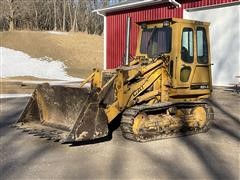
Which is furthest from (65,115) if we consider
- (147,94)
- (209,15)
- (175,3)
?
(175,3)

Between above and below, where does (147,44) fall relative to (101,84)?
above

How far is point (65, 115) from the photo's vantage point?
9.42 meters

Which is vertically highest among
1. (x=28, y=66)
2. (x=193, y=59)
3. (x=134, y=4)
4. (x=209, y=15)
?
(x=134, y=4)

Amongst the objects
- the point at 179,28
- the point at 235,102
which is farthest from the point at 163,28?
the point at 235,102

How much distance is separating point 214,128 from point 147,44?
8.07 feet

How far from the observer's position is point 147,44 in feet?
33.9

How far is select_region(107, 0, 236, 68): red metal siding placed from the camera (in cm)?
2042

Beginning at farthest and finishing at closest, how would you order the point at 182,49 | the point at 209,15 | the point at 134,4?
the point at 134,4, the point at 209,15, the point at 182,49

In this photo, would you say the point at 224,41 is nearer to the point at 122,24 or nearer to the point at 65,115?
the point at 122,24

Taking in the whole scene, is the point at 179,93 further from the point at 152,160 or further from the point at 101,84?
the point at 152,160

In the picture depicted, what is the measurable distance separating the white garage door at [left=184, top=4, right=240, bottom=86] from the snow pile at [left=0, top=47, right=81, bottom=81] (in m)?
10.0

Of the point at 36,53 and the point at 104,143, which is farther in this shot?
the point at 36,53

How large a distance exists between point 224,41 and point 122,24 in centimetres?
621

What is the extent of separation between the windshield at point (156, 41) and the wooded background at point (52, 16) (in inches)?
1629
